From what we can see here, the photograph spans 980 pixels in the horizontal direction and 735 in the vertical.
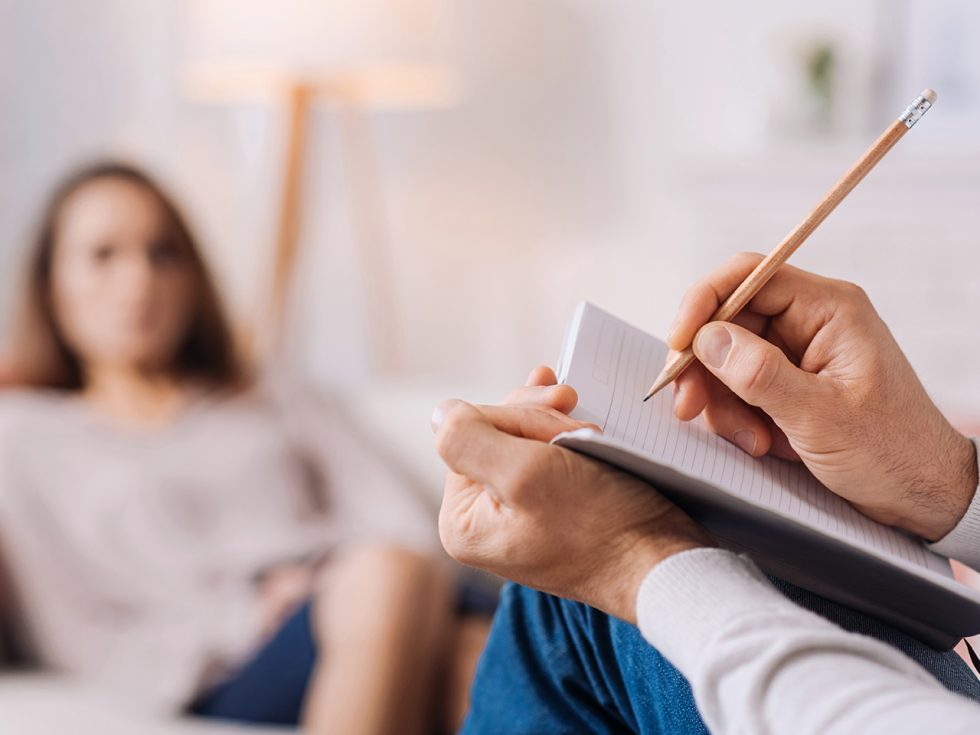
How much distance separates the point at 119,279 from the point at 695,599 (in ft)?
4.44

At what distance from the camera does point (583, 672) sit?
71 centimetres

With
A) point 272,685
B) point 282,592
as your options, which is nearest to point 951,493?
point 272,685

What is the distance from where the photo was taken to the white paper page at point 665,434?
2.07 feet

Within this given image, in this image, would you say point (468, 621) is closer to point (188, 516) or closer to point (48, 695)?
point (188, 516)

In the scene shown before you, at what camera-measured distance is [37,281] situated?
5.71 ft

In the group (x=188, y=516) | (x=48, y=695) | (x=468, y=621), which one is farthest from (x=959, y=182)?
(x=48, y=695)

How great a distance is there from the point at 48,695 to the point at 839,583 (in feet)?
3.55

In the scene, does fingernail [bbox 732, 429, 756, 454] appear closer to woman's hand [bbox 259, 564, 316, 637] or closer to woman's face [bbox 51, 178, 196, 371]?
woman's hand [bbox 259, 564, 316, 637]

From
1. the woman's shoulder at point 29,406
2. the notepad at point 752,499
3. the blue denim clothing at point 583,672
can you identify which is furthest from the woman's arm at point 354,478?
the notepad at point 752,499

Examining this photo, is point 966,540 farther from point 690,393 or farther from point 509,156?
point 509,156

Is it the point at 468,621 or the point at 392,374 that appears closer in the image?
the point at 468,621

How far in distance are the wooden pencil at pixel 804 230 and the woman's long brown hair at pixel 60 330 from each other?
1222mm

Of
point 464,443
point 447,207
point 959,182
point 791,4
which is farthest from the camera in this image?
point 447,207

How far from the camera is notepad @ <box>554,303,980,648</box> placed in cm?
52
